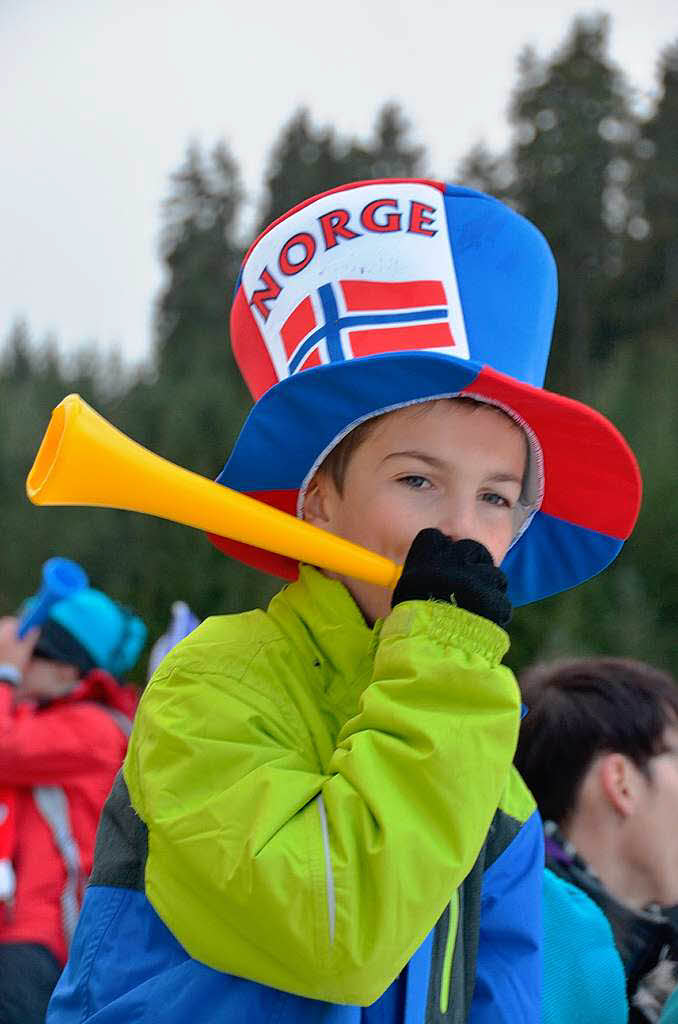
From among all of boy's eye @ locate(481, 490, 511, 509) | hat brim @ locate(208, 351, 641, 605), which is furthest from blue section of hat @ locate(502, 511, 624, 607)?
boy's eye @ locate(481, 490, 511, 509)

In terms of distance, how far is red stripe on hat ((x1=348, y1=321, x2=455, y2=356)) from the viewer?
1567 mm

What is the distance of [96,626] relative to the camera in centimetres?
415

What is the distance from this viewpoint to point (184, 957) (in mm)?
1318

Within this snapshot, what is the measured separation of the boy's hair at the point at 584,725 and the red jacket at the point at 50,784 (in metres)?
1.57

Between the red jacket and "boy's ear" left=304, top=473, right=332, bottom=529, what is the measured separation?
204 centimetres

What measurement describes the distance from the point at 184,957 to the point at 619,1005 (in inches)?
34.0

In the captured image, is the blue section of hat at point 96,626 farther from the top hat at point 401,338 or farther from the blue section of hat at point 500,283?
the blue section of hat at point 500,283

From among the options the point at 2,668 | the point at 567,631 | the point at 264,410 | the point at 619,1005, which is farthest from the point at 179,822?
the point at 567,631

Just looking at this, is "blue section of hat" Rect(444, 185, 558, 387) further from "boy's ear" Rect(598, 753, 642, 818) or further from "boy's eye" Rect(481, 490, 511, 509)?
"boy's ear" Rect(598, 753, 642, 818)

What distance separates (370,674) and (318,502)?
1.02ft

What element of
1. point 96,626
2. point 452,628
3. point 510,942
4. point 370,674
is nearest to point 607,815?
point 510,942

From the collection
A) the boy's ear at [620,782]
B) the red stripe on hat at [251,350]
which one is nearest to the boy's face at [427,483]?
the red stripe on hat at [251,350]

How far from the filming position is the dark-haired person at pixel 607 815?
189cm

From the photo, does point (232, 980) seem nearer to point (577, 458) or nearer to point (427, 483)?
point (427, 483)
